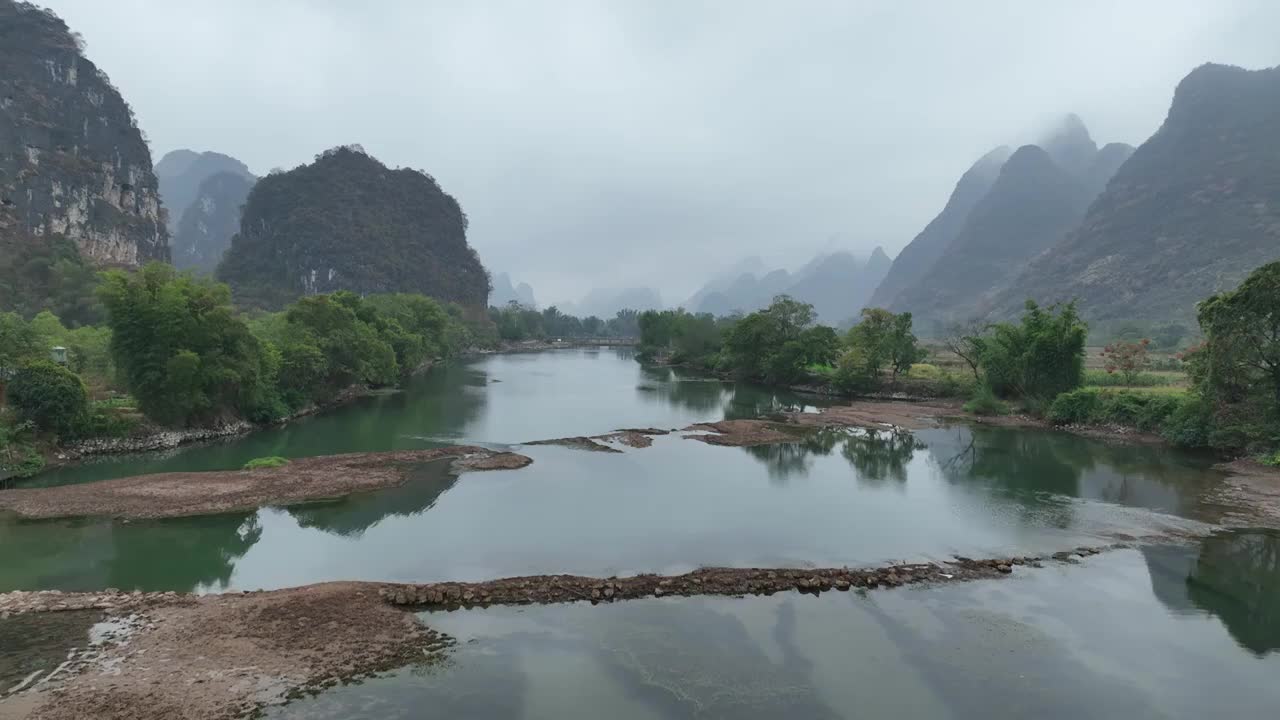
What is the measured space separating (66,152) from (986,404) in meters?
120

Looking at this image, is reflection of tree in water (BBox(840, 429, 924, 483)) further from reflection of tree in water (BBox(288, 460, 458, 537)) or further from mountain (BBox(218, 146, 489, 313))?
mountain (BBox(218, 146, 489, 313))

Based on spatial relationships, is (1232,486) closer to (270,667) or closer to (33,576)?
(270,667)

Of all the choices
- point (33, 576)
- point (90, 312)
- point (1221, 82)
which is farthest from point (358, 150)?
point (1221, 82)

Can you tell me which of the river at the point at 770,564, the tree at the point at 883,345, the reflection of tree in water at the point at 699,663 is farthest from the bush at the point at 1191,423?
the reflection of tree in water at the point at 699,663

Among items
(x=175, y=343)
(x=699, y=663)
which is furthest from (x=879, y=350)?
(x=175, y=343)

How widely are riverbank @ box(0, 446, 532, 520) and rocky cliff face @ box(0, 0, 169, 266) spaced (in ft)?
250

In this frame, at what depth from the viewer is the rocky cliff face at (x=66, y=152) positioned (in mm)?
83500

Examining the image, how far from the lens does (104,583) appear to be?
15172mm

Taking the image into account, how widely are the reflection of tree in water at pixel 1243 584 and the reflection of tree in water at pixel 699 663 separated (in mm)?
9834

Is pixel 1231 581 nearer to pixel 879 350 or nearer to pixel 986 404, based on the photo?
pixel 986 404

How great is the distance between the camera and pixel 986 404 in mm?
45875

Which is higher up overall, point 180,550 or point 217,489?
point 217,489

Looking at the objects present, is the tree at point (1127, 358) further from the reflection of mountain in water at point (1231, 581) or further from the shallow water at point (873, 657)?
the shallow water at point (873, 657)

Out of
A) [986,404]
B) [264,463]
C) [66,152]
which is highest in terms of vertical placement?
[66,152]
